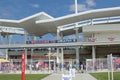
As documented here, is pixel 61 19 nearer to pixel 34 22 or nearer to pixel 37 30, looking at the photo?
pixel 34 22

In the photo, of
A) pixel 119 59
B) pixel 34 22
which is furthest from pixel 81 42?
pixel 119 59

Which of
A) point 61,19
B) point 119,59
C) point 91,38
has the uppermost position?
point 61,19

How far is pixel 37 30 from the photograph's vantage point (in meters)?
77.8

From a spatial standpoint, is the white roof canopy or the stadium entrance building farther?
the white roof canopy

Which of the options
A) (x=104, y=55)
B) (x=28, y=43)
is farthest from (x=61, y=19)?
(x=104, y=55)

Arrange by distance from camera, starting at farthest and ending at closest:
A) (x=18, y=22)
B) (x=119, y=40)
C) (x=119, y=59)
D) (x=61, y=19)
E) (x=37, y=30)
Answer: (x=37, y=30), (x=18, y=22), (x=61, y=19), (x=119, y=40), (x=119, y=59)

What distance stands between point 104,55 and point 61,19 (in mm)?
13475

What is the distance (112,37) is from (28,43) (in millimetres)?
18116

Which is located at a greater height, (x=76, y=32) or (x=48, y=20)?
(x=48, y=20)

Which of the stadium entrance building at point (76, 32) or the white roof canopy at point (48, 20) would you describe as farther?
the white roof canopy at point (48, 20)

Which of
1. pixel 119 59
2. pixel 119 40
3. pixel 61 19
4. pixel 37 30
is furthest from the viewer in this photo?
pixel 37 30

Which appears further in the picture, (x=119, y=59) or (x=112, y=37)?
(x=112, y=37)

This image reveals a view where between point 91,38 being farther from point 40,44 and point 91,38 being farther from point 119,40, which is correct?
point 40,44

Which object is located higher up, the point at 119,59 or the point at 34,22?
the point at 34,22
